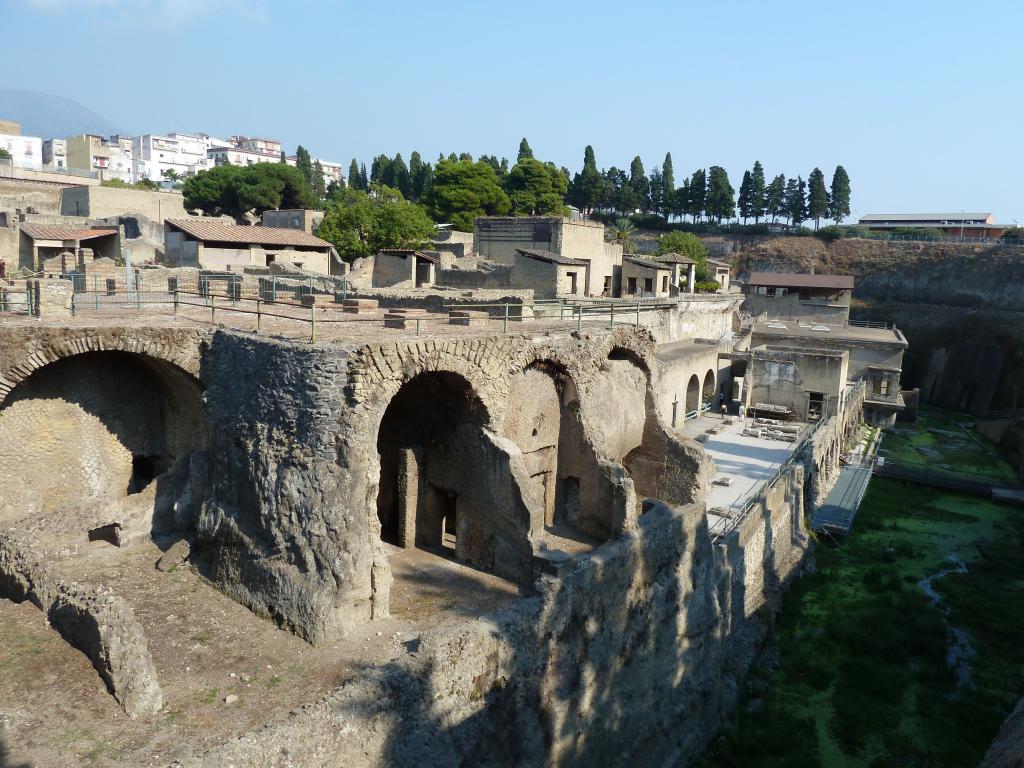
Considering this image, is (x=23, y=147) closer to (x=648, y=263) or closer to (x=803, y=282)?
(x=648, y=263)

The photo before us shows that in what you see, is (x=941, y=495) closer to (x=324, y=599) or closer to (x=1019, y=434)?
(x=1019, y=434)

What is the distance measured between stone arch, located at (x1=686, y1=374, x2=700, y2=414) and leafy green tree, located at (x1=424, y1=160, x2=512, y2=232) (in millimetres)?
26790

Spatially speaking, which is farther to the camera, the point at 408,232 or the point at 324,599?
the point at 408,232

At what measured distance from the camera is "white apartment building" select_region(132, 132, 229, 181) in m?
115

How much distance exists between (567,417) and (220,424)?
6.33 metres

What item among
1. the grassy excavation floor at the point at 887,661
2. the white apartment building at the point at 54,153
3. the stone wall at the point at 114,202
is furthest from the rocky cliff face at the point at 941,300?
the white apartment building at the point at 54,153

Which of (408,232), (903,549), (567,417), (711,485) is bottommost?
(903,549)

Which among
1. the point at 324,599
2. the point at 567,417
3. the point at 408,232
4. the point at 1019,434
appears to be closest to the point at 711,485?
the point at 567,417

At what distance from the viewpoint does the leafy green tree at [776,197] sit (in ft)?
254

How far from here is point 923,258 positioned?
61.9 metres

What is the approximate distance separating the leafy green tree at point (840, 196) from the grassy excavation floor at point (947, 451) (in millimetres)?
41521

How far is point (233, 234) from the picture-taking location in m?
31.2

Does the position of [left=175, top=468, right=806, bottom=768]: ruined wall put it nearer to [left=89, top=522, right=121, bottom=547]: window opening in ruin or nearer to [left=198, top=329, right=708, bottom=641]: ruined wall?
[left=198, top=329, right=708, bottom=641]: ruined wall

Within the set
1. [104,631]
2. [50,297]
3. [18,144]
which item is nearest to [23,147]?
[18,144]
